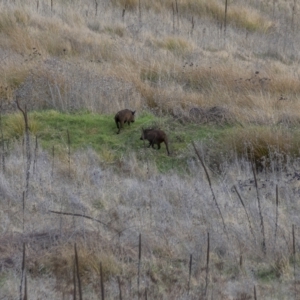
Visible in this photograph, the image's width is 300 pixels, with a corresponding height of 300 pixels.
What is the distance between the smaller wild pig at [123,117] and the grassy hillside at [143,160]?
0.13m

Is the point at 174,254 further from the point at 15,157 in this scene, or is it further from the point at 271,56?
the point at 271,56

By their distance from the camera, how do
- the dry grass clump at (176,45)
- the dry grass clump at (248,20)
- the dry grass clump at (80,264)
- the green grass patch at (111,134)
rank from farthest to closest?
the dry grass clump at (248,20), the dry grass clump at (176,45), the green grass patch at (111,134), the dry grass clump at (80,264)

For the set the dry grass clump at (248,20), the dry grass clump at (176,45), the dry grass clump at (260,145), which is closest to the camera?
the dry grass clump at (260,145)

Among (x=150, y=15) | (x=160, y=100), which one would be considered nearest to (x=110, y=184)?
(x=160, y=100)

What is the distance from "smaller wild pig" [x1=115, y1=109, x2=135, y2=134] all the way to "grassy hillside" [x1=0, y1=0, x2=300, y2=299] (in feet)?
0.41

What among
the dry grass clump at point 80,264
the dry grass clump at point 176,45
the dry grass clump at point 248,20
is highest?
the dry grass clump at point 80,264

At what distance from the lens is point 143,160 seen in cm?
716

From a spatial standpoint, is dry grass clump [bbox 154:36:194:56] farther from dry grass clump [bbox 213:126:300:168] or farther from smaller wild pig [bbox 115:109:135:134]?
dry grass clump [bbox 213:126:300:168]

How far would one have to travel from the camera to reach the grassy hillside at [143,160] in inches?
181

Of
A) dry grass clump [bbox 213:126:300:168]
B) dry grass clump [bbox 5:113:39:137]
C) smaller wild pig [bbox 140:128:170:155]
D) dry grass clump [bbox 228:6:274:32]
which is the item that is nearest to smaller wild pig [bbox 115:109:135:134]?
smaller wild pig [bbox 140:128:170:155]

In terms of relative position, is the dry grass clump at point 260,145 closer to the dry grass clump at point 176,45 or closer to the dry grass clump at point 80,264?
the dry grass clump at point 80,264

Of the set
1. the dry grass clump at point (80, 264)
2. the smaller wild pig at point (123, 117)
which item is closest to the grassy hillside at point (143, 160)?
the dry grass clump at point (80, 264)

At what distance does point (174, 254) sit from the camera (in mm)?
4840

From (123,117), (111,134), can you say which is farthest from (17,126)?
(123,117)
